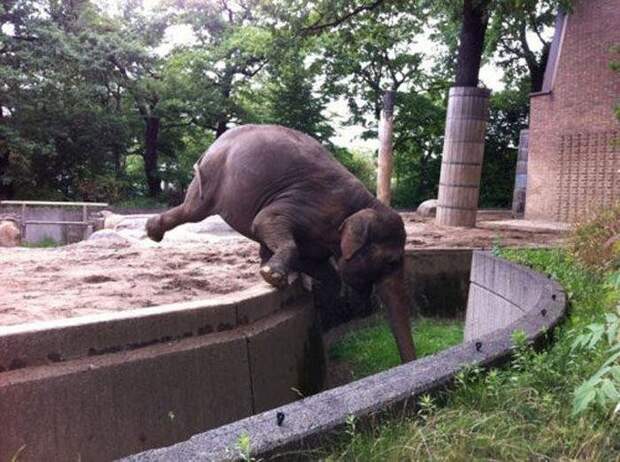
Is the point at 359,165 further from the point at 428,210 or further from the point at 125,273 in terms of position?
the point at 125,273

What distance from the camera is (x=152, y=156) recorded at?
84.6 ft

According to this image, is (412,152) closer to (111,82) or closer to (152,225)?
(111,82)

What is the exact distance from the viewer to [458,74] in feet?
40.5

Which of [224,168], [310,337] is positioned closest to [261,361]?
[310,337]

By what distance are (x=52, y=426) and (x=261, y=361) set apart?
159 cm

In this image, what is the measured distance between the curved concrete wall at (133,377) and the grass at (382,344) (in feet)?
6.36

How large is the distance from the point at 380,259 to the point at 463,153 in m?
6.98

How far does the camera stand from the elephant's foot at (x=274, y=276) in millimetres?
5020

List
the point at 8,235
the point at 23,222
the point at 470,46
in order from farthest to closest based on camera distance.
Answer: the point at 23,222, the point at 8,235, the point at 470,46

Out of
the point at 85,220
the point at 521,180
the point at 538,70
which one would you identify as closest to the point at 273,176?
the point at 85,220

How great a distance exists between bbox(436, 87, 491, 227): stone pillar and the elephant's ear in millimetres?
6867

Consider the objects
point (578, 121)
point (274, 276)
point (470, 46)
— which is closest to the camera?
point (274, 276)

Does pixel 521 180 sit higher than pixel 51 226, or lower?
higher

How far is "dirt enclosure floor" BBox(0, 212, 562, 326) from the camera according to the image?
4477 millimetres
